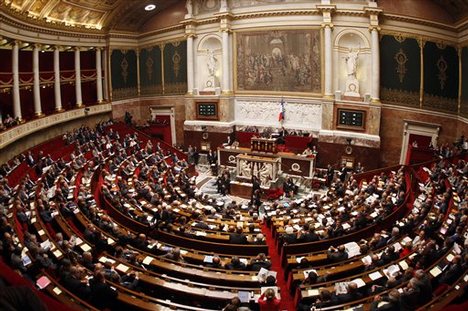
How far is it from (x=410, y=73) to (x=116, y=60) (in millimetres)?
→ 20820

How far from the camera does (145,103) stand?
3134 centimetres

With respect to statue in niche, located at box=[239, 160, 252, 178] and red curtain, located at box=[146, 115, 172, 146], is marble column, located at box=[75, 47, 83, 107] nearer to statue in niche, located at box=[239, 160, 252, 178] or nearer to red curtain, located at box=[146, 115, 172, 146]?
red curtain, located at box=[146, 115, 172, 146]

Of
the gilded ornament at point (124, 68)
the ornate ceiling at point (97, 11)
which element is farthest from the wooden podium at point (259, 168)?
the gilded ornament at point (124, 68)

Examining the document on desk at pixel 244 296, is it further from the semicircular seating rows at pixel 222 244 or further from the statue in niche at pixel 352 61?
the statue in niche at pixel 352 61

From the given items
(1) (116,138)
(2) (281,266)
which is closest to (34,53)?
(1) (116,138)

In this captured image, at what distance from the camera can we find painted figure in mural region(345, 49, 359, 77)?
22.9 metres

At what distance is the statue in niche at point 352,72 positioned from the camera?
22875 millimetres

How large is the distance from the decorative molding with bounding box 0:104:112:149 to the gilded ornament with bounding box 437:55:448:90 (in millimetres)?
21783

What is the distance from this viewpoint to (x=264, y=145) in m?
23.0

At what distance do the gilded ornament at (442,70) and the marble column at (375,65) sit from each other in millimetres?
3190

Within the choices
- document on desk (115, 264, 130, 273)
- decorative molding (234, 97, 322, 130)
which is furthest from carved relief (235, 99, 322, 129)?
document on desk (115, 264, 130, 273)

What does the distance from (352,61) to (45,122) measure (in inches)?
734

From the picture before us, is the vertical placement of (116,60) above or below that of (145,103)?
above

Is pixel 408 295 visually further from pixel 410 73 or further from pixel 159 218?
pixel 410 73
